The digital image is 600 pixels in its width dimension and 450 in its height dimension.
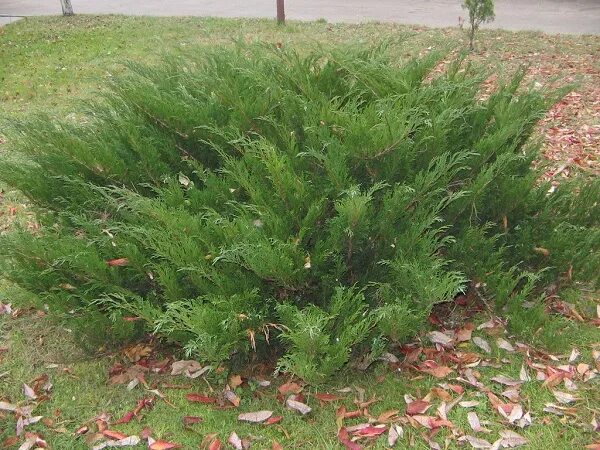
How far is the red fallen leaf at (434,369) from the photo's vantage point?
3279 mm

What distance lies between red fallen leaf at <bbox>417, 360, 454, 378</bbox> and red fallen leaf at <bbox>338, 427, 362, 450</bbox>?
0.58 meters

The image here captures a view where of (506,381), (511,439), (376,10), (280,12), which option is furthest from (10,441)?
(376,10)

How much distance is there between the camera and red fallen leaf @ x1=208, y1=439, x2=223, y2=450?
2.91 metres

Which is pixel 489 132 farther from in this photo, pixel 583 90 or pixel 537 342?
pixel 583 90

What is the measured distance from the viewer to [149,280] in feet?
10.9

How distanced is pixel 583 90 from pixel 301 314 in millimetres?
6497

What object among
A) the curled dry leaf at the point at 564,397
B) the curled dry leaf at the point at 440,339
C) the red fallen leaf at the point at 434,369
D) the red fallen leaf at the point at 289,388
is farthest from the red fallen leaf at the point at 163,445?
the curled dry leaf at the point at 564,397

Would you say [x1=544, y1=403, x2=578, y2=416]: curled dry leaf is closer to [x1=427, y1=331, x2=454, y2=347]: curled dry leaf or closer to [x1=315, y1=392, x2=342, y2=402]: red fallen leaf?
[x1=427, y1=331, x2=454, y2=347]: curled dry leaf

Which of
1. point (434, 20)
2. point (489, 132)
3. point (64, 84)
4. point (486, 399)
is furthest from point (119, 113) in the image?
point (434, 20)

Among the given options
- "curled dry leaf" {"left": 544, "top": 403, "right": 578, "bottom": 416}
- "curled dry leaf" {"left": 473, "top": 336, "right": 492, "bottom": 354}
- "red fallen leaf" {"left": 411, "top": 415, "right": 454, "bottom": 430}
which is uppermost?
"curled dry leaf" {"left": 473, "top": 336, "right": 492, "bottom": 354}

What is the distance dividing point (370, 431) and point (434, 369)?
55 cm

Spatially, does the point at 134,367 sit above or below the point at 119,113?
below

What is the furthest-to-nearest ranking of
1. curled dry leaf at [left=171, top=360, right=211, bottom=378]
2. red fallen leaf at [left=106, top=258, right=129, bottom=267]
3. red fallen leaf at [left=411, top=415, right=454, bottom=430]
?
curled dry leaf at [left=171, top=360, right=211, bottom=378] → red fallen leaf at [left=106, top=258, right=129, bottom=267] → red fallen leaf at [left=411, top=415, right=454, bottom=430]

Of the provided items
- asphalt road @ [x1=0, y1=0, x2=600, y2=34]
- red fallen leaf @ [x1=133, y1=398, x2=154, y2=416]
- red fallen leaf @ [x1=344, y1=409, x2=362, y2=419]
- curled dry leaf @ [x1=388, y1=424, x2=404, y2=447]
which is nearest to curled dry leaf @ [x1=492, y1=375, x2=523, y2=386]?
curled dry leaf @ [x1=388, y1=424, x2=404, y2=447]
